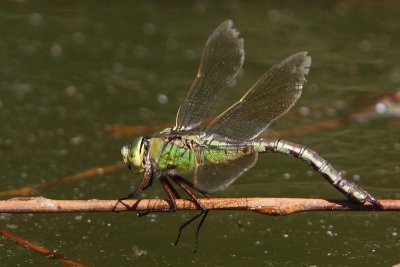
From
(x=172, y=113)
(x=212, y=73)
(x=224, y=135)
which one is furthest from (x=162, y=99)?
(x=224, y=135)

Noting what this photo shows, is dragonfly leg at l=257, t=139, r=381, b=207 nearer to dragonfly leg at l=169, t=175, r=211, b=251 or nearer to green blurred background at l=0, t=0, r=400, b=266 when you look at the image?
Result: green blurred background at l=0, t=0, r=400, b=266

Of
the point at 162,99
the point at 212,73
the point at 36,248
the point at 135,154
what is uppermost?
the point at 162,99

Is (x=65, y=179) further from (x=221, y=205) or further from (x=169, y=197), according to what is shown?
(x=221, y=205)

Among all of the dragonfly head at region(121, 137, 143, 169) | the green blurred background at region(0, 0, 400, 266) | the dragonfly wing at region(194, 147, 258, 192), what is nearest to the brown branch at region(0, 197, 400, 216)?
the dragonfly wing at region(194, 147, 258, 192)

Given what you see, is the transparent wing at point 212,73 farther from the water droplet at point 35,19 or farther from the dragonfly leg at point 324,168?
the water droplet at point 35,19

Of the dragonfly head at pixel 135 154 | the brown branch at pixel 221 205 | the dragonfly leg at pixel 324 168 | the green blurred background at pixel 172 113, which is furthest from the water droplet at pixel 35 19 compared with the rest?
the brown branch at pixel 221 205

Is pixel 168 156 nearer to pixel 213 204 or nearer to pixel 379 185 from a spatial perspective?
pixel 213 204

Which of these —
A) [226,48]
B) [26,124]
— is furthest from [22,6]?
[226,48]
